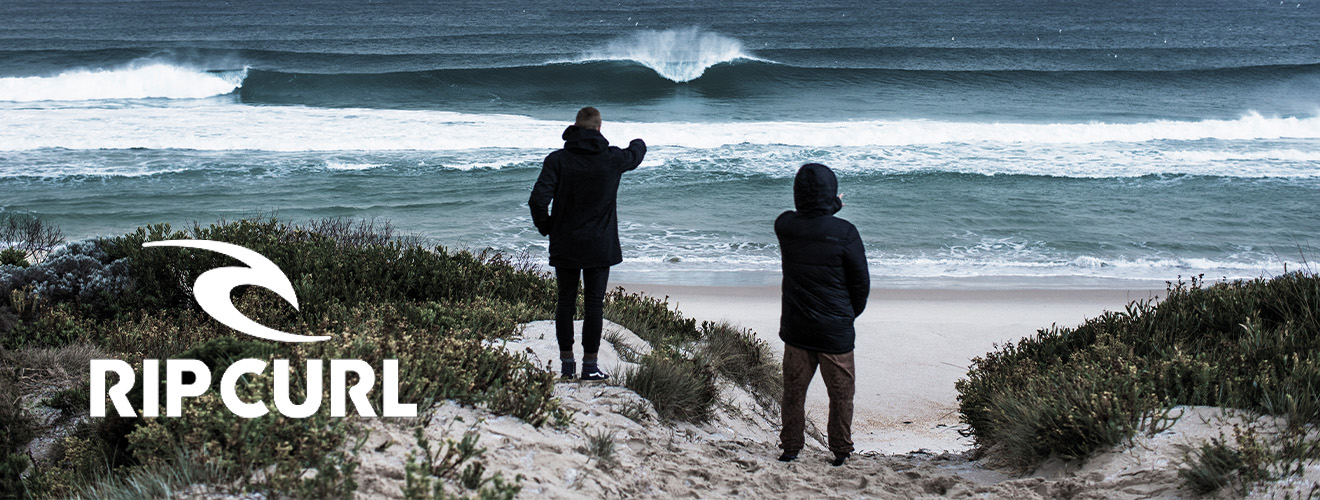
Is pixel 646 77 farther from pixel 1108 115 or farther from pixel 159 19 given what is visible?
pixel 159 19

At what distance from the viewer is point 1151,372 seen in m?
5.02

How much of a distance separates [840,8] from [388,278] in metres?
64.6

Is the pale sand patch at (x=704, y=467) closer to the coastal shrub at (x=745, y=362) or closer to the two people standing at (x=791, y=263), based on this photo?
the two people standing at (x=791, y=263)

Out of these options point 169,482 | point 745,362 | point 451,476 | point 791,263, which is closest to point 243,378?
point 169,482

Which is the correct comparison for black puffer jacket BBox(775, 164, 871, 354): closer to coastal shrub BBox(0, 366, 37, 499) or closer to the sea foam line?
coastal shrub BBox(0, 366, 37, 499)

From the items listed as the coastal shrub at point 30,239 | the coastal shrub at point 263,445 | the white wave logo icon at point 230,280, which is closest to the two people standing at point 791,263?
the coastal shrub at point 263,445

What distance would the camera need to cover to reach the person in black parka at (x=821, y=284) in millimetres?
4852

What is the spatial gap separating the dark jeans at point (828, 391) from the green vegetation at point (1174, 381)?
2.86 feet

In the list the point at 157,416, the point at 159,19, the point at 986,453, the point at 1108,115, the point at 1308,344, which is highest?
the point at 159,19

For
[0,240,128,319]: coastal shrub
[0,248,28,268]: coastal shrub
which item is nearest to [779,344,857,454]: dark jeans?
[0,240,128,319]: coastal shrub

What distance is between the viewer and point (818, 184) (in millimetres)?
4820

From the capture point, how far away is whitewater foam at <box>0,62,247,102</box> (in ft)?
111

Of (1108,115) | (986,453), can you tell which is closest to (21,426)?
(986,453)

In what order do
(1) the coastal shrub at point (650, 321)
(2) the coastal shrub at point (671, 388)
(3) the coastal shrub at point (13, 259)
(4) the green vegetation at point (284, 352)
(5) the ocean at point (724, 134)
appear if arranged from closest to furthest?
(4) the green vegetation at point (284, 352) → (2) the coastal shrub at point (671, 388) → (1) the coastal shrub at point (650, 321) → (3) the coastal shrub at point (13, 259) → (5) the ocean at point (724, 134)
